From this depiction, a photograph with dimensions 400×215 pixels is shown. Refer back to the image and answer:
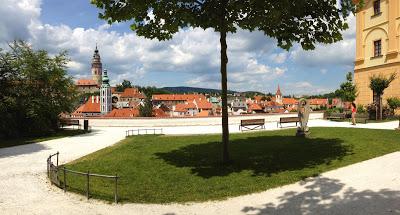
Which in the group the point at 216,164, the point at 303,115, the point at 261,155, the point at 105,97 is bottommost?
the point at 216,164

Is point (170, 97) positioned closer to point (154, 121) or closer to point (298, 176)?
point (154, 121)

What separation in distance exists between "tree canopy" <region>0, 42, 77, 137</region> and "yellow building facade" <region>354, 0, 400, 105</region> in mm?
24794

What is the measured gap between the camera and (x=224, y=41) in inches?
513

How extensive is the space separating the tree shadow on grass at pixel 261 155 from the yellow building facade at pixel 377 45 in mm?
18097

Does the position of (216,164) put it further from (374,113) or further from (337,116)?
(337,116)

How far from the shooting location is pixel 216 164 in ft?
42.8

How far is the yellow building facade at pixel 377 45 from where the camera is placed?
30906mm

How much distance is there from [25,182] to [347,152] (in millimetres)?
11384

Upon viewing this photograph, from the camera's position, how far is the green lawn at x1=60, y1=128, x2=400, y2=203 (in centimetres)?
1009

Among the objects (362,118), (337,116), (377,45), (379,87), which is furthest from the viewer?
(377,45)

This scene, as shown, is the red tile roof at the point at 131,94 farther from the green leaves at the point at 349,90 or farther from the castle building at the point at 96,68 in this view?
the green leaves at the point at 349,90

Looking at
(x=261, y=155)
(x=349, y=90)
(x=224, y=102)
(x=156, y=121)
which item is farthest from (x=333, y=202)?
(x=349, y=90)

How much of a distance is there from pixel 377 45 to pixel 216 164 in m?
26.7

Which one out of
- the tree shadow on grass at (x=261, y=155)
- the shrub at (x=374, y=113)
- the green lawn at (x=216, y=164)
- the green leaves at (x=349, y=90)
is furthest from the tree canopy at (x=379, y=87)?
the tree shadow on grass at (x=261, y=155)
